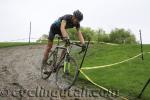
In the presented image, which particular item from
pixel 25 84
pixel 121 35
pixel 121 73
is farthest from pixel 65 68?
pixel 121 35

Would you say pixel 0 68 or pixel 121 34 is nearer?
pixel 0 68

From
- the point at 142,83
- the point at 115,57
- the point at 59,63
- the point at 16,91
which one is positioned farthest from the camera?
the point at 115,57

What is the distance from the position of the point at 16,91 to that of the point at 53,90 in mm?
1272

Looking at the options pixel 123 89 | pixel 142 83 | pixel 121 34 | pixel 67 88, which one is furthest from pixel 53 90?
pixel 121 34

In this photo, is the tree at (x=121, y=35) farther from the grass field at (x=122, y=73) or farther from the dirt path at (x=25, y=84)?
the dirt path at (x=25, y=84)

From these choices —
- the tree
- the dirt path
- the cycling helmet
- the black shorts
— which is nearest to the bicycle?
the dirt path

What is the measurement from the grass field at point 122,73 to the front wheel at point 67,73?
223 cm

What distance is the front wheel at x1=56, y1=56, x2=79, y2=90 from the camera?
42.3 feet

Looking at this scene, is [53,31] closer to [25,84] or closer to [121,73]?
[25,84]

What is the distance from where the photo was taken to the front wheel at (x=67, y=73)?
508 inches

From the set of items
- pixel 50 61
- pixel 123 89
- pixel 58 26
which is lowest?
pixel 123 89

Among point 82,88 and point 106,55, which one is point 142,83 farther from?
point 106,55

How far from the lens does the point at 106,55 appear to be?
25500 millimetres

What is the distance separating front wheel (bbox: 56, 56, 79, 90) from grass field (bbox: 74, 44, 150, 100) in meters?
2.23
